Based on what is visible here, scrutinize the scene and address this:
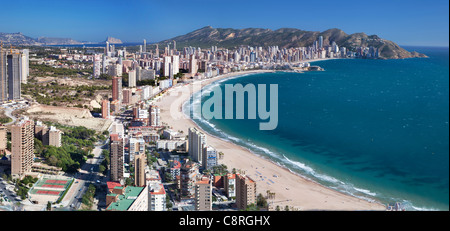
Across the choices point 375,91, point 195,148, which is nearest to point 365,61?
point 375,91

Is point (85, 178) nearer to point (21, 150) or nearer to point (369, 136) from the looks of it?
point (21, 150)

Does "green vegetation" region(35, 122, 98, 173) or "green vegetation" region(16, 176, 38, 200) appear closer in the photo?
"green vegetation" region(16, 176, 38, 200)

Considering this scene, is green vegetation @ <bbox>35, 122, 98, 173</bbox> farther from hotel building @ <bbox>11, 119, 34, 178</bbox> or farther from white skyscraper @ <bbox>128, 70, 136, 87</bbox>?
white skyscraper @ <bbox>128, 70, 136, 87</bbox>

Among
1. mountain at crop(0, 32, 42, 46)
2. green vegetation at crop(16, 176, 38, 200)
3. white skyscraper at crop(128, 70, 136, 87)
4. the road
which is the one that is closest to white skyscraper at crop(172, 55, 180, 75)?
white skyscraper at crop(128, 70, 136, 87)

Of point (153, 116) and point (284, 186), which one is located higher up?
point (153, 116)

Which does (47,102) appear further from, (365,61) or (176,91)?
(365,61)

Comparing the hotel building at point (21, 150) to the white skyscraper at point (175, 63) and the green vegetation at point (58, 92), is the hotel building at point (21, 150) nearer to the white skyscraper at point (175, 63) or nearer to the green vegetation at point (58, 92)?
the green vegetation at point (58, 92)

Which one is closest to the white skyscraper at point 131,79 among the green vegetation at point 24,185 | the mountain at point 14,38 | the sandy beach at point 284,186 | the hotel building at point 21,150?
the sandy beach at point 284,186

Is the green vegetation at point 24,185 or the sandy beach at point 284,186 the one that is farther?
the sandy beach at point 284,186

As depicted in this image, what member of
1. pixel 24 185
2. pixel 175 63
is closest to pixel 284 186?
pixel 24 185
